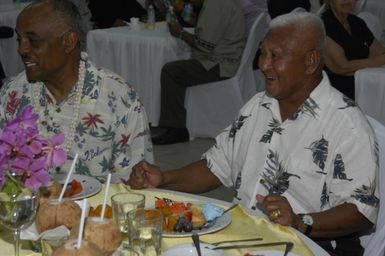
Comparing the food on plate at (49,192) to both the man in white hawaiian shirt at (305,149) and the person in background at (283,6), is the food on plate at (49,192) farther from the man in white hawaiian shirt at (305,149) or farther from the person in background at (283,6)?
the person in background at (283,6)

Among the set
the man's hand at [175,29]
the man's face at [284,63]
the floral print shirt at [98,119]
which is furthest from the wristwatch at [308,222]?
the man's hand at [175,29]

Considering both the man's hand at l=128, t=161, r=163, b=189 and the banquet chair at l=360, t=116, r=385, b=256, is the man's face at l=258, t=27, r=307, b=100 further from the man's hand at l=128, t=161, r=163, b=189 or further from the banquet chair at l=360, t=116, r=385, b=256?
the man's hand at l=128, t=161, r=163, b=189

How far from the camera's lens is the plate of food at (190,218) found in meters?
1.83

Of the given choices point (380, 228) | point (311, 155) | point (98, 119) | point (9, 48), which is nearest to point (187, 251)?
point (311, 155)

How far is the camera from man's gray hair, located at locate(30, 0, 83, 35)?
8.37 feet

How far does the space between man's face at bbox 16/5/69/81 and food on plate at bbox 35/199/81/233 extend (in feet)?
3.08

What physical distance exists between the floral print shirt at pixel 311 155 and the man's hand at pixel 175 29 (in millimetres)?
3340

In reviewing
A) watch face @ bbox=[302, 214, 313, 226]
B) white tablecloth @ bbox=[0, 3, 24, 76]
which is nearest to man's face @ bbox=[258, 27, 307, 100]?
watch face @ bbox=[302, 214, 313, 226]

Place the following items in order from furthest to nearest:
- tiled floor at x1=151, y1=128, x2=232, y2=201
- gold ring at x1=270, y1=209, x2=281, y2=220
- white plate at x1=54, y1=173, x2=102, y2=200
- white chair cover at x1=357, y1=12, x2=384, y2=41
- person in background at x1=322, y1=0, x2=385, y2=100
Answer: white chair cover at x1=357, y1=12, x2=384, y2=41, tiled floor at x1=151, y1=128, x2=232, y2=201, person in background at x1=322, y1=0, x2=385, y2=100, white plate at x1=54, y1=173, x2=102, y2=200, gold ring at x1=270, y1=209, x2=281, y2=220

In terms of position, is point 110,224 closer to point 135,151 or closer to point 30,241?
point 30,241

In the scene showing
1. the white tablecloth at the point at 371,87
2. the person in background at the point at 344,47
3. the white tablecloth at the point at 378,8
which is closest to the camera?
the white tablecloth at the point at 371,87

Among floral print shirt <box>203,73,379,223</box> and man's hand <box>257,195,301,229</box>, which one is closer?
man's hand <box>257,195,301,229</box>

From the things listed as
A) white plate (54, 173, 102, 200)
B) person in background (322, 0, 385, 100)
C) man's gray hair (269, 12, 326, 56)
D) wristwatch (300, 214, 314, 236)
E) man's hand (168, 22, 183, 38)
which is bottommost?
man's hand (168, 22, 183, 38)

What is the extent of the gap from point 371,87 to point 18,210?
10.1ft
